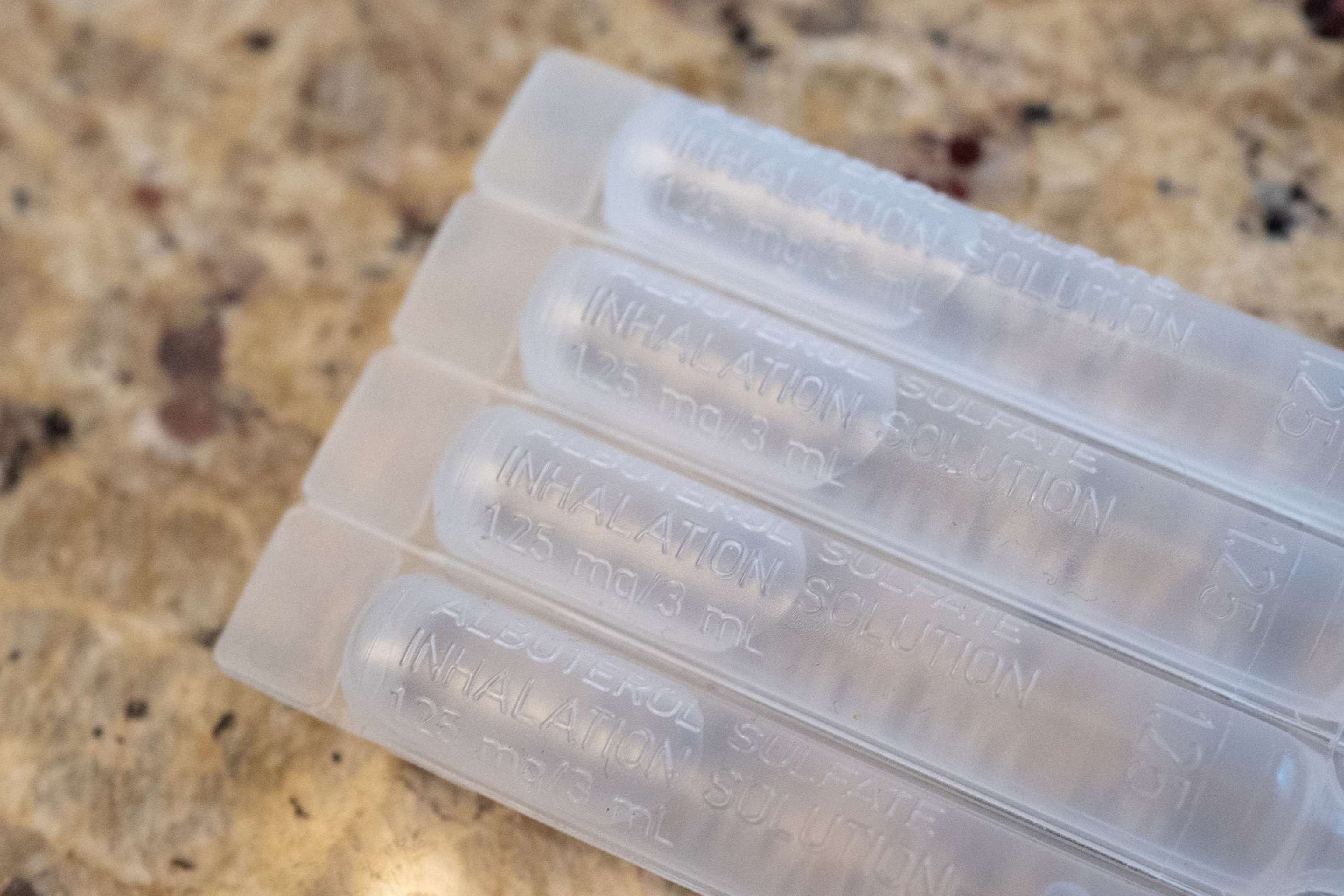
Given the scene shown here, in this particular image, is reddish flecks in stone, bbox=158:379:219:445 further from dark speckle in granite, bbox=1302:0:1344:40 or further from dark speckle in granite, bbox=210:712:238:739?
dark speckle in granite, bbox=1302:0:1344:40

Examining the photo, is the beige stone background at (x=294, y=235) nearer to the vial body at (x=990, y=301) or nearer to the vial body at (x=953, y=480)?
the vial body at (x=990, y=301)

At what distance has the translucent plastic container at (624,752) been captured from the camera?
2.43 feet

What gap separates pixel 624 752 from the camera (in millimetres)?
753

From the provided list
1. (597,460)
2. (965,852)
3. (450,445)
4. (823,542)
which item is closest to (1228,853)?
(965,852)

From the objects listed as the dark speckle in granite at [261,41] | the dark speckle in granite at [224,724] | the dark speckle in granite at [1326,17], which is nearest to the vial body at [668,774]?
the dark speckle in granite at [224,724]

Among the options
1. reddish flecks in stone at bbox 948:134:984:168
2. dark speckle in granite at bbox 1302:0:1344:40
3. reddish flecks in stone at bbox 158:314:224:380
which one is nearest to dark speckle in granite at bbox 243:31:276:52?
reddish flecks in stone at bbox 158:314:224:380

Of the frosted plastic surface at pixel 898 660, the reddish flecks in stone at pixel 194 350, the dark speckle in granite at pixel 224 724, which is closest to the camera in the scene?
the frosted plastic surface at pixel 898 660

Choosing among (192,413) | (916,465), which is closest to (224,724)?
(192,413)

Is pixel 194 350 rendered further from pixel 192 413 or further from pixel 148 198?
pixel 148 198

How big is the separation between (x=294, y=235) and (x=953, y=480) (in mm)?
656

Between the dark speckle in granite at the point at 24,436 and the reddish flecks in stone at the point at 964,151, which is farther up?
the reddish flecks in stone at the point at 964,151

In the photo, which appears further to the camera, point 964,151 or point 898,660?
point 964,151

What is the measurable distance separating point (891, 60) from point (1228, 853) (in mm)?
756

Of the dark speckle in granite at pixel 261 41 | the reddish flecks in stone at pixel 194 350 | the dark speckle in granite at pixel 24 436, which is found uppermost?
the dark speckle in granite at pixel 261 41
